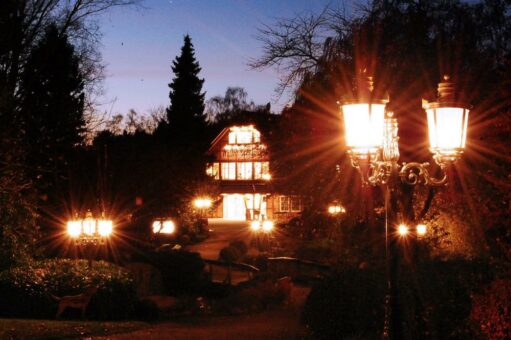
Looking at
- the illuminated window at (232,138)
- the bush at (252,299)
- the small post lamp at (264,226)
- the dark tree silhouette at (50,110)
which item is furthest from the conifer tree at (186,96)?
the bush at (252,299)

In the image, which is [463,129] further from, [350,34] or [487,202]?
[350,34]

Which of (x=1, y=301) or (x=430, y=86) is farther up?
(x=430, y=86)

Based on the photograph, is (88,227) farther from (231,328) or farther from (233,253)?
(233,253)

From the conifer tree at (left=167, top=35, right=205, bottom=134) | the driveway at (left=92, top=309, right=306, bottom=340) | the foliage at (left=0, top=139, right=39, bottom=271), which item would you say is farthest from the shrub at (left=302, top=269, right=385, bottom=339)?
the conifer tree at (left=167, top=35, right=205, bottom=134)

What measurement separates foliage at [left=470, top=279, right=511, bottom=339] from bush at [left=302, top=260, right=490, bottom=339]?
0.83m

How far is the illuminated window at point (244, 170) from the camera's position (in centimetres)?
6438

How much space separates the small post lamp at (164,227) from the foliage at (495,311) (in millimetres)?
33579

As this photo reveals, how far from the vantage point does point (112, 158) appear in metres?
32.8

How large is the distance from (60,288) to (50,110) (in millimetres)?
9009

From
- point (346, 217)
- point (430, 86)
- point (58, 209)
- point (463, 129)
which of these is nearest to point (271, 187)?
point (346, 217)

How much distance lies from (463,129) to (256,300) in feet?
53.0

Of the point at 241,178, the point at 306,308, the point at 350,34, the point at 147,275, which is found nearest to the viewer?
the point at 306,308

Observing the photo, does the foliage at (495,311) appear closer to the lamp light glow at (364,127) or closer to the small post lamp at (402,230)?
the small post lamp at (402,230)

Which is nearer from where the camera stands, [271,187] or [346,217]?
[346,217]
